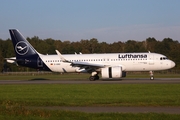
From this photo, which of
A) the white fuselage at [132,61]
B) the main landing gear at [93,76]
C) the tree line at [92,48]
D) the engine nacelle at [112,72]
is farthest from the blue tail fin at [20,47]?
the tree line at [92,48]

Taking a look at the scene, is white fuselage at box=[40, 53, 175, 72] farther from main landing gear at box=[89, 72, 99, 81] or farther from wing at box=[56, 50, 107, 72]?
main landing gear at box=[89, 72, 99, 81]

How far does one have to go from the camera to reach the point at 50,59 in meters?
45.4

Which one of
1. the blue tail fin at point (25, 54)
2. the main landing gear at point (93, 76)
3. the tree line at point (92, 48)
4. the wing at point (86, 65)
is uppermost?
the tree line at point (92, 48)

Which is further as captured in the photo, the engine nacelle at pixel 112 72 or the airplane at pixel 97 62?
the airplane at pixel 97 62

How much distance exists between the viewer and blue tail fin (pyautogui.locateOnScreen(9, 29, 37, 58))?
46.0 m

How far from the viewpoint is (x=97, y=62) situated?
43.9 metres

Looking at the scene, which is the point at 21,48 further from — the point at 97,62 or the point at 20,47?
the point at 97,62

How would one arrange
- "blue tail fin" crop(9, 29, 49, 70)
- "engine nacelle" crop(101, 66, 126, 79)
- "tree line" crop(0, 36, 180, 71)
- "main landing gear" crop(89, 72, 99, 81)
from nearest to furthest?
"engine nacelle" crop(101, 66, 126, 79), "main landing gear" crop(89, 72, 99, 81), "blue tail fin" crop(9, 29, 49, 70), "tree line" crop(0, 36, 180, 71)

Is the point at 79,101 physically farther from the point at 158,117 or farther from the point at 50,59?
the point at 50,59

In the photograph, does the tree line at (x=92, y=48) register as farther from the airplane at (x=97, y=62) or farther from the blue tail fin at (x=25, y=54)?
the blue tail fin at (x=25, y=54)

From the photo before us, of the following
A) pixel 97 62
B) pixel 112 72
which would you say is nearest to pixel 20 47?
pixel 97 62

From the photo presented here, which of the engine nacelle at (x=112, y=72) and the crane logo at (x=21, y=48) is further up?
the crane logo at (x=21, y=48)

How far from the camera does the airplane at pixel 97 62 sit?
42.2 m

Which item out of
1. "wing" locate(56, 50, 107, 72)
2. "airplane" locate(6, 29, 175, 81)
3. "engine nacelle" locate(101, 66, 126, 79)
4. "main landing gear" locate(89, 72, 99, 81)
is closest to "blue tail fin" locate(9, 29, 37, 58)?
"airplane" locate(6, 29, 175, 81)
